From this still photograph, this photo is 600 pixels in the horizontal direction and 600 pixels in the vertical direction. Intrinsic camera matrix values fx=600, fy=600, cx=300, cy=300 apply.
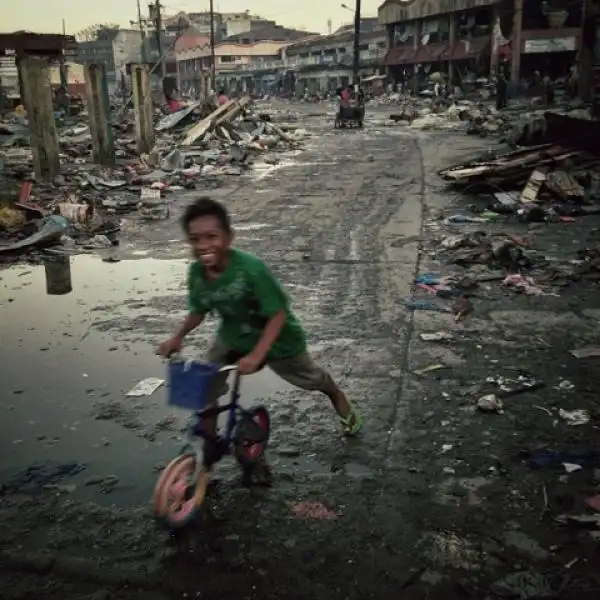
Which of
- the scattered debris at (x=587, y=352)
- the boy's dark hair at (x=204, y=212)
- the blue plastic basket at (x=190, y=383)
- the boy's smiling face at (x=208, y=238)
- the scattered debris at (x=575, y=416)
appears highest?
the boy's dark hair at (x=204, y=212)

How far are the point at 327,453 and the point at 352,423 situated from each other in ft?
0.76

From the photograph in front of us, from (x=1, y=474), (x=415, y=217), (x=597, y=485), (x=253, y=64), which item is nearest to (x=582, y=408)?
(x=597, y=485)

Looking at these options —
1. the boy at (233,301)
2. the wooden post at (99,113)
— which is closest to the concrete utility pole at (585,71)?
the wooden post at (99,113)

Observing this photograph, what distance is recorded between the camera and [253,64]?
68.1m

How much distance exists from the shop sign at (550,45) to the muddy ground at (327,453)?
98.0 feet

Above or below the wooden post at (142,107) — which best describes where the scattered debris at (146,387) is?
below

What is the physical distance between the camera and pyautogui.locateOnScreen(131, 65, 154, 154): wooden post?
16062mm

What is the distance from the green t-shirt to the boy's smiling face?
9 cm

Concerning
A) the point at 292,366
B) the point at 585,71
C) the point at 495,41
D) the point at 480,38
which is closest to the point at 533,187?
the point at 292,366

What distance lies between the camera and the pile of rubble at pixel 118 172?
8461 mm

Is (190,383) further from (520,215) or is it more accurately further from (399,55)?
(399,55)

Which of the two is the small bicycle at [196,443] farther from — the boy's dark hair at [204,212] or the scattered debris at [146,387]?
the scattered debris at [146,387]

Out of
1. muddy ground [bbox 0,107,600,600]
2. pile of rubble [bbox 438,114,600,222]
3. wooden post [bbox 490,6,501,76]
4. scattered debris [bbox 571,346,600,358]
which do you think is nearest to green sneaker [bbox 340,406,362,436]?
muddy ground [bbox 0,107,600,600]

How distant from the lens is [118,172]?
1393 cm
